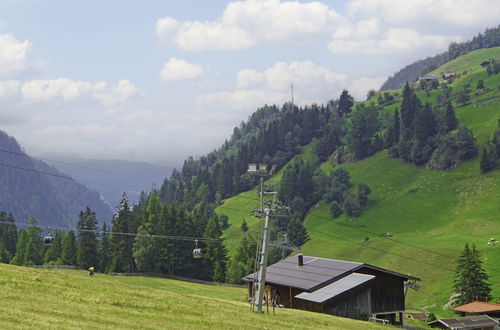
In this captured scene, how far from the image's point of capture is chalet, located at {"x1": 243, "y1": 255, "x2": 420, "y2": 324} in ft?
187

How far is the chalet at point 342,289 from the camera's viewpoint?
187ft

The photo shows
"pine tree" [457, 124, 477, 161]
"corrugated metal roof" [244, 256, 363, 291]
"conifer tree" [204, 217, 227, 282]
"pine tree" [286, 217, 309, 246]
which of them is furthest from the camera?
"pine tree" [457, 124, 477, 161]

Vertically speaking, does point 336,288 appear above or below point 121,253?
above

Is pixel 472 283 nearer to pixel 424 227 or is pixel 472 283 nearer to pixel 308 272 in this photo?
pixel 308 272

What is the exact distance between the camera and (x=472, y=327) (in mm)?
59906

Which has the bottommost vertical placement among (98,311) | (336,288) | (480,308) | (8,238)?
(8,238)

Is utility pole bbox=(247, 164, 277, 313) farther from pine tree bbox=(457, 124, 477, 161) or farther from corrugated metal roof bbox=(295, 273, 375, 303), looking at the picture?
pine tree bbox=(457, 124, 477, 161)

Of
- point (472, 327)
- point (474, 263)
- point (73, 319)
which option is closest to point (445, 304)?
point (474, 263)

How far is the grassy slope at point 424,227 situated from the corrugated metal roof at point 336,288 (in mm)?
41145

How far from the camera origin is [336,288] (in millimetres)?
57844

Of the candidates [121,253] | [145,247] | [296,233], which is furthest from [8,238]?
[296,233]

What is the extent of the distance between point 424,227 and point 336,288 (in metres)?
110

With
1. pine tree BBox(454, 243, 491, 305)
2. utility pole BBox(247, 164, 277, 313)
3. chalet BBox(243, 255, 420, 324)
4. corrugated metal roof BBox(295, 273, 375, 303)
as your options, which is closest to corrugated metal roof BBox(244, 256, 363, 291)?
chalet BBox(243, 255, 420, 324)

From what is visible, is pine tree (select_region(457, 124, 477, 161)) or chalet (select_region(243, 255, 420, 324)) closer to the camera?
chalet (select_region(243, 255, 420, 324))
